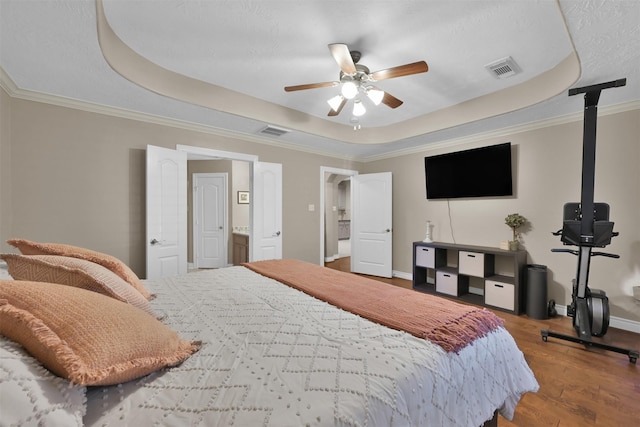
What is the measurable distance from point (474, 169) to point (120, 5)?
14.2 ft

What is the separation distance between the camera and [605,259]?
120 inches

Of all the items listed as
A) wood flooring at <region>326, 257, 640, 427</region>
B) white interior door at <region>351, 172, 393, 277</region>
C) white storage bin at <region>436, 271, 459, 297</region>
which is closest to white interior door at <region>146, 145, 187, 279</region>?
white interior door at <region>351, 172, 393, 277</region>

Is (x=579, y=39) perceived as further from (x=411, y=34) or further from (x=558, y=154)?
(x=558, y=154)

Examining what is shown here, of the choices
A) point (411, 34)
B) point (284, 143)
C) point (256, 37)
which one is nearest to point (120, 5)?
point (256, 37)

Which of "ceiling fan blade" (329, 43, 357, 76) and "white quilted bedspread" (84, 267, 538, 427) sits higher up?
"ceiling fan blade" (329, 43, 357, 76)

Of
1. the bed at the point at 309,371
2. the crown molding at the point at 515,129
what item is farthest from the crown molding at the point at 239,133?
the bed at the point at 309,371

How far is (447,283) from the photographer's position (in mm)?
4070

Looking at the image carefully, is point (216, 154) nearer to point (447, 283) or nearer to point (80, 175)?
point (80, 175)

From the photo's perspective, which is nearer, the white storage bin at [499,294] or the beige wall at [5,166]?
the beige wall at [5,166]

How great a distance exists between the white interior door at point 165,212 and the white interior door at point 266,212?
1.00 meters

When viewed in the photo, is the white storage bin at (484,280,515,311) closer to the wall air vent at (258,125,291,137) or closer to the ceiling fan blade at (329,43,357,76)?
the ceiling fan blade at (329,43,357,76)

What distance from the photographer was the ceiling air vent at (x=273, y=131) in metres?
A: 3.87

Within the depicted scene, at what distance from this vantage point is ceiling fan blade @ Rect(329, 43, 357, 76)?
6.65 feet

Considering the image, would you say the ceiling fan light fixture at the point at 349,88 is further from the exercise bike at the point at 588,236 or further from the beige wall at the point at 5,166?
the beige wall at the point at 5,166
